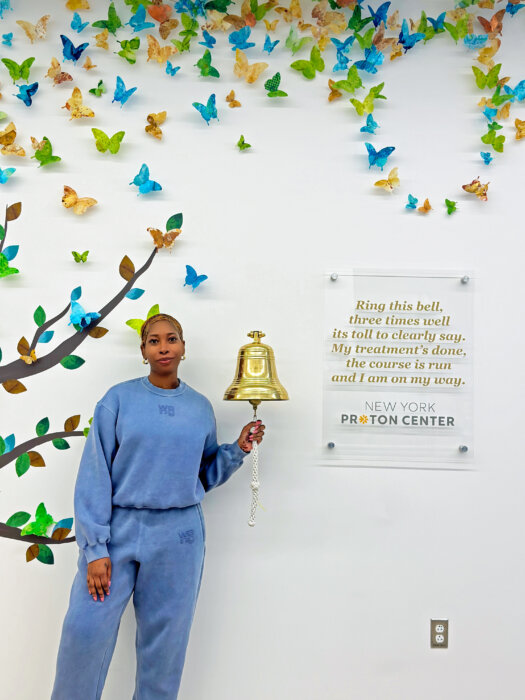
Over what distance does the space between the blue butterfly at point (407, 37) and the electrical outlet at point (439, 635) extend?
2.08 meters

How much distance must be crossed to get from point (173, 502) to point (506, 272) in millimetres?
1438

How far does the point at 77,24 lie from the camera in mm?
2164

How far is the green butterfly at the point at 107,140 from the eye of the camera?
2125 millimetres

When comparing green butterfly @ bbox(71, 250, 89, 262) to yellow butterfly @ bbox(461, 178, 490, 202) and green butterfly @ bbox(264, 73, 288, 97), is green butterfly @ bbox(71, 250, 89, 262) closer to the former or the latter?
green butterfly @ bbox(264, 73, 288, 97)

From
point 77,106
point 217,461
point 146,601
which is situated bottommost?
point 146,601

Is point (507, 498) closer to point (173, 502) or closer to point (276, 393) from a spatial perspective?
point (276, 393)

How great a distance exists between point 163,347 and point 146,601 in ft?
2.55

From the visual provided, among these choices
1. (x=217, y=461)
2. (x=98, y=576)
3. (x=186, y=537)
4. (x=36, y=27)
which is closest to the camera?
(x=98, y=576)

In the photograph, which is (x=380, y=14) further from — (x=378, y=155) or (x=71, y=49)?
(x=71, y=49)

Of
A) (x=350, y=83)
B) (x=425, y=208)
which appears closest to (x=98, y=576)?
(x=425, y=208)

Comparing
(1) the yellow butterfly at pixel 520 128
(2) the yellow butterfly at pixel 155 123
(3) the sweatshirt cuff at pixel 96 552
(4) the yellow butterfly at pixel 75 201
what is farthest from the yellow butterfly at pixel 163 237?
(1) the yellow butterfly at pixel 520 128

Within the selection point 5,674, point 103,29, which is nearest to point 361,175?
point 103,29

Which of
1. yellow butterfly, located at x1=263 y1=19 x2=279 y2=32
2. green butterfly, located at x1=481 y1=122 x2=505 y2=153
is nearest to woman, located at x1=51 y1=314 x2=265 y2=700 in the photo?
yellow butterfly, located at x1=263 y1=19 x2=279 y2=32

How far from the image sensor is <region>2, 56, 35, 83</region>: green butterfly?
2129 millimetres
